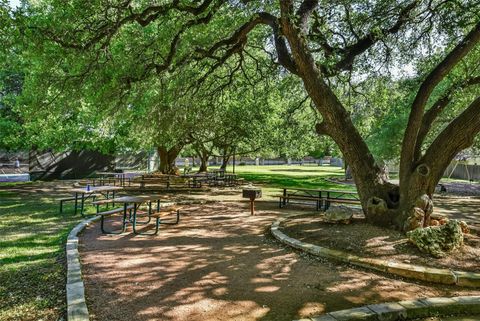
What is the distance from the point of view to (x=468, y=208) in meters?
13.1

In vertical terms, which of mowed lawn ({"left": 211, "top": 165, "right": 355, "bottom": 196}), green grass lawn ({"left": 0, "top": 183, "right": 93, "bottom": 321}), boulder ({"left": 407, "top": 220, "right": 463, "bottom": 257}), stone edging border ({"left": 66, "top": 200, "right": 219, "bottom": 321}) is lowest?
green grass lawn ({"left": 0, "top": 183, "right": 93, "bottom": 321})

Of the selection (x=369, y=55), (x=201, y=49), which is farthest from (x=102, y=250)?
(x=369, y=55)

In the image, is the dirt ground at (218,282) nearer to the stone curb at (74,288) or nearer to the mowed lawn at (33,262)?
the stone curb at (74,288)

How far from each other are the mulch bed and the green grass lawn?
4107 mm

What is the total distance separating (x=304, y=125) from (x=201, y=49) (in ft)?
42.0

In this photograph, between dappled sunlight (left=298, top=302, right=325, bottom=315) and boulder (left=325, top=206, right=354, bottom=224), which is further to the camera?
boulder (left=325, top=206, right=354, bottom=224)

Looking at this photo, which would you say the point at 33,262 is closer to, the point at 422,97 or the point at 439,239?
the point at 439,239

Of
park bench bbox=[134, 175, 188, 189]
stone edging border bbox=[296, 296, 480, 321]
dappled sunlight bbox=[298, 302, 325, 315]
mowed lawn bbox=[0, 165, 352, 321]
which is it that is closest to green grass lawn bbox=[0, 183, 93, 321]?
mowed lawn bbox=[0, 165, 352, 321]

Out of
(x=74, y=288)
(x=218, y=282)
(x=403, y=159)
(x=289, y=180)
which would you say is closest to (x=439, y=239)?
(x=403, y=159)

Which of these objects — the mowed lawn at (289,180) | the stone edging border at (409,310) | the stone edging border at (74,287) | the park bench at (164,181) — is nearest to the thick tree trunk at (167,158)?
the park bench at (164,181)

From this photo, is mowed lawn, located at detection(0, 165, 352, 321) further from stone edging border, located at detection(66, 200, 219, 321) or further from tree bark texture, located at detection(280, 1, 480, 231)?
tree bark texture, located at detection(280, 1, 480, 231)

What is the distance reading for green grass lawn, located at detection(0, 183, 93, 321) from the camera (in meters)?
3.81

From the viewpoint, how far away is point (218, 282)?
4.66m

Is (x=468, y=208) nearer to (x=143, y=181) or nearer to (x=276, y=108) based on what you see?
(x=276, y=108)
